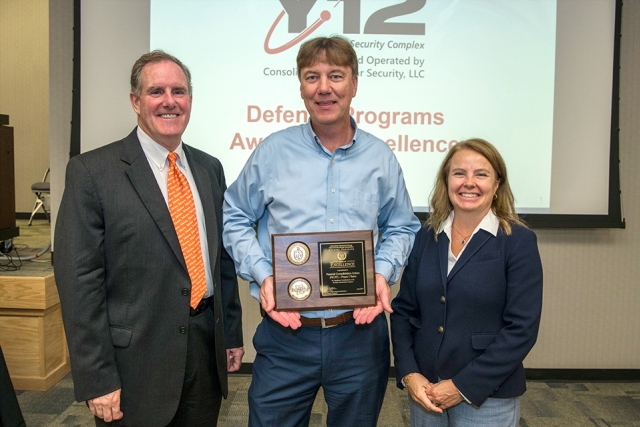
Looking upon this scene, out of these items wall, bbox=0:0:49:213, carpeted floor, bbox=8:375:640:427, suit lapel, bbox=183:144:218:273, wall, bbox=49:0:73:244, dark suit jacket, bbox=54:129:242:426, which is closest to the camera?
dark suit jacket, bbox=54:129:242:426

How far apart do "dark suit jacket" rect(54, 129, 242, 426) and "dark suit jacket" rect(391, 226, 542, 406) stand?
0.79m

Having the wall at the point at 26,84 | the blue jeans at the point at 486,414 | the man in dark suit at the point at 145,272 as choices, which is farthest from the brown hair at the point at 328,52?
the wall at the point at 26,84

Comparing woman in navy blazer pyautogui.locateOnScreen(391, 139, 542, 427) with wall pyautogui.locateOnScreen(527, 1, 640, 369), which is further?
wall pyautogui.locateOnScreen(527, 1, 640, 369)

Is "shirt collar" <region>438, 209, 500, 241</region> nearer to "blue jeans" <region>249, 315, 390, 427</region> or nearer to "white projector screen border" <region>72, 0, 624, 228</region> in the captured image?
"blue jeans" <region>249, 315, 390, 427</region>

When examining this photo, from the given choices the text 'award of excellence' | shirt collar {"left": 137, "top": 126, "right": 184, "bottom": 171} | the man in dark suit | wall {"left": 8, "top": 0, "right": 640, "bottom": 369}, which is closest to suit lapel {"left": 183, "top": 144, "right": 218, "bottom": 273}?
the man in dark suit

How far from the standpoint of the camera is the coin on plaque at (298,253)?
165 cm

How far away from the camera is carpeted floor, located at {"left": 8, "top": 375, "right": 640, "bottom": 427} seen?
120 inches

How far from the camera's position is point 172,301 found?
1686 millimetres

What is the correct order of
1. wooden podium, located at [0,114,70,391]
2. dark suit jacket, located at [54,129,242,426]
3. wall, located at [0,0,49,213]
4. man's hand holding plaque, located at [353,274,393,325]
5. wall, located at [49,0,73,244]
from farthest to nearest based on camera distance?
1. wall, located at [0,0,49,213]
2. wall, located at [49,0,73,244]
3. wooden podium, located at [0,114,70,391]
4. man's hand holding plaque, located at [353,274,393,325]
5. dark suit jacket, located at [54,129,242,426]

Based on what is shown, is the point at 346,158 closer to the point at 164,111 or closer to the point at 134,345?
the point at 164,111

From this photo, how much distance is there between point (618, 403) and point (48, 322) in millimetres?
3651

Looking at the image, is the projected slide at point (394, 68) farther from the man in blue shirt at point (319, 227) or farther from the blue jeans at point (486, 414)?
the blue jeans at point (486, 414)

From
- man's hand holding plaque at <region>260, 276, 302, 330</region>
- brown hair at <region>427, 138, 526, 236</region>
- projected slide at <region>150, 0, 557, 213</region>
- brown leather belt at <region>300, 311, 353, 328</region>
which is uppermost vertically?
projected slide at <region>150, 0, 557, 213</region>

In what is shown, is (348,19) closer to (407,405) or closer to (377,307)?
(377,307)
